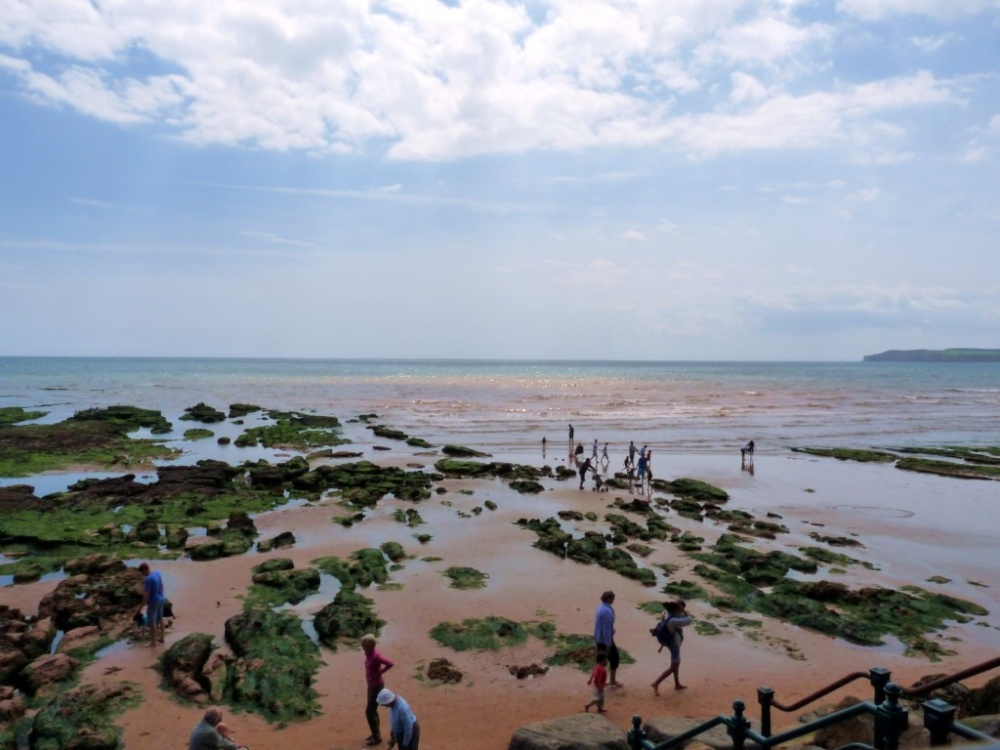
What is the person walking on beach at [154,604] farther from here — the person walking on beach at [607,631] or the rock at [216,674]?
the person walking on beach at [607,631]

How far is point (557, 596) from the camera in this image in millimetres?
14461

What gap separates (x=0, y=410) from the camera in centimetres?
5391

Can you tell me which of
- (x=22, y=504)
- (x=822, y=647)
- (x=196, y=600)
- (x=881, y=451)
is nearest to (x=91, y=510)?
(x=22, y=504)

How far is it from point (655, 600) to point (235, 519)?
1274cm

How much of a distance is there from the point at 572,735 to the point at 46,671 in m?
8.30

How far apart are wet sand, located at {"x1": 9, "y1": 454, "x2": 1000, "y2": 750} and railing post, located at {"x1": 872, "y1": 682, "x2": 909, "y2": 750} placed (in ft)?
20.4

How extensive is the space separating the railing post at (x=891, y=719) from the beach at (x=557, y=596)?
246 inches

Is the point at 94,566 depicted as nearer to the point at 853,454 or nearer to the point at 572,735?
the point at 572,735

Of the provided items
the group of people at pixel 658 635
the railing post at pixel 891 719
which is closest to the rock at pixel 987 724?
the railing post at pixel 891 719

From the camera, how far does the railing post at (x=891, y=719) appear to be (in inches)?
142

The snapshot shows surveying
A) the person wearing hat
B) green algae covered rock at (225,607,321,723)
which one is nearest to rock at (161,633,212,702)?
green algae covered rock at (225,607,321,723)

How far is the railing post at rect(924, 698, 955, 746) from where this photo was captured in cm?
328

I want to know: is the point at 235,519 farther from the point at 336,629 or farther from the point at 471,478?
the point at 471,478

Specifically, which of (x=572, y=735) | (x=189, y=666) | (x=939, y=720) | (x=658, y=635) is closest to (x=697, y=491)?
(x=658, y=635)
